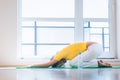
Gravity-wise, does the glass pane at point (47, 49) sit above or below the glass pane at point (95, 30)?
below

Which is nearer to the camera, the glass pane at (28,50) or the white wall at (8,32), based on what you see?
the white wall at (8,32)

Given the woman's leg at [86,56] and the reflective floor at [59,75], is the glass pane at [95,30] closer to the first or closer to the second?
the woman's leg at [86,56]

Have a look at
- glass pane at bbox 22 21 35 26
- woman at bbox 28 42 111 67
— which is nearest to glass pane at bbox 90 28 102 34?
woman at bbox 28 42 111 67

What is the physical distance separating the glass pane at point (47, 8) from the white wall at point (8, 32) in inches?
10.4

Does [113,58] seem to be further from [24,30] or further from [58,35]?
[24,30]

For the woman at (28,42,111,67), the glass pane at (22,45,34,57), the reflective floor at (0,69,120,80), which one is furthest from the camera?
the glass pane at (22,45,34,57)

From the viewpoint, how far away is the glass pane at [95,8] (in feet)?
12.8

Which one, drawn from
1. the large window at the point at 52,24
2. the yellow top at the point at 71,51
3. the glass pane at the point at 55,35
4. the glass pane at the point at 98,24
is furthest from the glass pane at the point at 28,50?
the glass pane at the point at 98,24

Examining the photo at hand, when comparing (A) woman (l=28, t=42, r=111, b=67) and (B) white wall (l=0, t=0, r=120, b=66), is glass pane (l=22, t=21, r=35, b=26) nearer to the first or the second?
(B) white wall (l=0, t=0, r=120, b=66)

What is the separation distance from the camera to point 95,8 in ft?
12.9

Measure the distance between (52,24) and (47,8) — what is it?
0.26m

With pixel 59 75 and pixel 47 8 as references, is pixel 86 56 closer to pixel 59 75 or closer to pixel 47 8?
pixel 47 8

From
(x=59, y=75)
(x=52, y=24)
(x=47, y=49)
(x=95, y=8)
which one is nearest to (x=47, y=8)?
(x=52, y=24)

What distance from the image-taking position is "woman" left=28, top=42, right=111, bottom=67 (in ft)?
10.2
